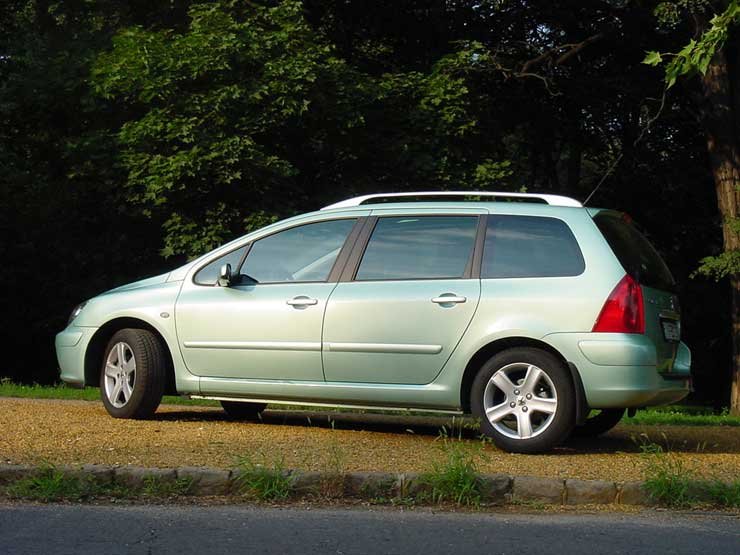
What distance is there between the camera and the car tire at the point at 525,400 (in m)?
8.19

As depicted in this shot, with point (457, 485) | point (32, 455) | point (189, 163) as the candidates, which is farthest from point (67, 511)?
point (189, 163)

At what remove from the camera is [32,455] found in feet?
25.1

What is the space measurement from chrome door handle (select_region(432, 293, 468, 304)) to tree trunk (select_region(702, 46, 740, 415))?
12.6 meters

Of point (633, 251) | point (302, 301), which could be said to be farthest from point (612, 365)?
point (302, 301)

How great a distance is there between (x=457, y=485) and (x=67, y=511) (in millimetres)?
2072

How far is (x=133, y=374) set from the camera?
9.84 meters

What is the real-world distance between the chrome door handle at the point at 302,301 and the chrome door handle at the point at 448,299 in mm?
992

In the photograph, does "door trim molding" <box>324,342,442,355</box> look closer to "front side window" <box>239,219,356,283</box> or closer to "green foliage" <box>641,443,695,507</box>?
"front side window" <box>239,219,356,283</box>

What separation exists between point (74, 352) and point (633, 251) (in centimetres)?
464

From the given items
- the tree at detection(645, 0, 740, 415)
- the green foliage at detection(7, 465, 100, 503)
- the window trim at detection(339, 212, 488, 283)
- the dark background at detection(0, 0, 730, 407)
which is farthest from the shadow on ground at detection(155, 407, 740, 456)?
the dark background at detection(0, 0, 730, 407)

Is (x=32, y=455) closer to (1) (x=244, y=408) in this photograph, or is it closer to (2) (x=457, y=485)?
(2) (x=457, y=485)

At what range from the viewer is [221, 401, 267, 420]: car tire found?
10883 millimetres

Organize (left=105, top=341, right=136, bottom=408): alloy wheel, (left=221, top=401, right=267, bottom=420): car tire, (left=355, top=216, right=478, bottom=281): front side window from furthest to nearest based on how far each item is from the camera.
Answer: (left=221, top=401, right=267, bottom=420): car tire < (left=105, top=341, right=136, bottom=408): alloy wheel < (left=355, top=216, right=478, bottom=281): front side window

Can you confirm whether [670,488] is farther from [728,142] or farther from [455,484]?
[728,142]
